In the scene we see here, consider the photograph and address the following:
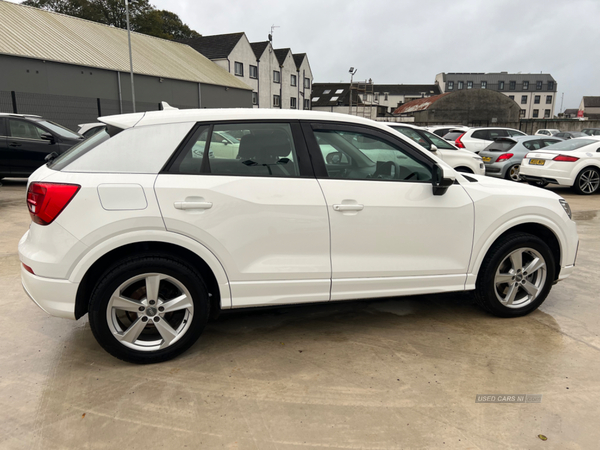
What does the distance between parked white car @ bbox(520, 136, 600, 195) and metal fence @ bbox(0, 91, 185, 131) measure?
1837 cm

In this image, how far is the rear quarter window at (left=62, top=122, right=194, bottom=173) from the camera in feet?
9.61

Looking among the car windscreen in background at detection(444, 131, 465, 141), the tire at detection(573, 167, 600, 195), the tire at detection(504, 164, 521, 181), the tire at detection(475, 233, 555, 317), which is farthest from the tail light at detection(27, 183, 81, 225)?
the car windscreen in background at detection(444, 131, 465, 141)

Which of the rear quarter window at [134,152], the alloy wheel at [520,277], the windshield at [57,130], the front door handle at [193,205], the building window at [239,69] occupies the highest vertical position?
the building window at [239,69]

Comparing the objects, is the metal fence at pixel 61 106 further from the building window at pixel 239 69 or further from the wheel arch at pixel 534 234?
the wheel arch at pixel 534 234

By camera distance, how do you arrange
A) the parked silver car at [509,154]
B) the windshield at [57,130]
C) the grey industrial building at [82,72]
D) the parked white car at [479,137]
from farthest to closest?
the grey industrial building at [82,72]
the parked white car at [479,137]
the parked silver car at [509,154]
the windshield at [57,130]

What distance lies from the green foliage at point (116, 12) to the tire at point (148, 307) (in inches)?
1809

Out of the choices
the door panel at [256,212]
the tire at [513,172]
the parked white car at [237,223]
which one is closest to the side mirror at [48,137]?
the parked white car at [237,223]

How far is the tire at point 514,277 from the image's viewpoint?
370 centimetres

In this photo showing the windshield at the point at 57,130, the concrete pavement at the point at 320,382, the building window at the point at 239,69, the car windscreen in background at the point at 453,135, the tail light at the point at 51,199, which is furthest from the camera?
the building window at the point at 239,69

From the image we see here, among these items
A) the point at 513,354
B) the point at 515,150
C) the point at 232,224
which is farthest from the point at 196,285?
the point at 515,150

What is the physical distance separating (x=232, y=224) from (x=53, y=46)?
88.0 feet

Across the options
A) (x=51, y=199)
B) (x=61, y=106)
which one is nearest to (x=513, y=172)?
(x=51, y=199)

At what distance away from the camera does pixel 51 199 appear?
2.81 meters

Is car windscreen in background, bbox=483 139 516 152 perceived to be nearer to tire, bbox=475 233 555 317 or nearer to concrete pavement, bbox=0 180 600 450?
concrete pavement, bbox=0 180 600 450
